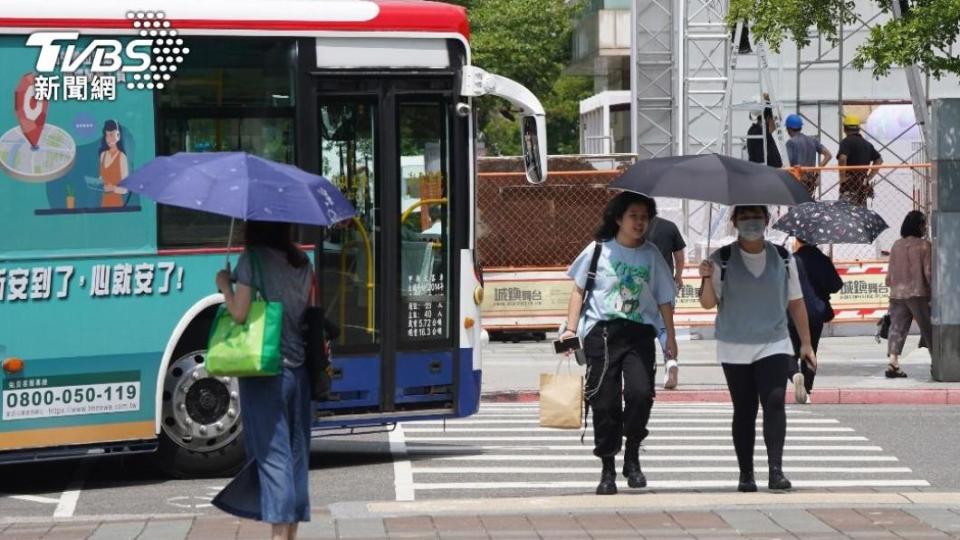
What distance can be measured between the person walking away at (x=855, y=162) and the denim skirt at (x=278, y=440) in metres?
15.4

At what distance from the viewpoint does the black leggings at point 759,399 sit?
10883 millimetres

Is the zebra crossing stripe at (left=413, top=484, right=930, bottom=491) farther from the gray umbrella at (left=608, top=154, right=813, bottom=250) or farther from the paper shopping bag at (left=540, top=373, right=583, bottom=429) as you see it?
the gray umbrella at (left=608, top=154, right=813, bottom=250)

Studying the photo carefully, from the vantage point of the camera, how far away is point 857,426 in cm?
1566

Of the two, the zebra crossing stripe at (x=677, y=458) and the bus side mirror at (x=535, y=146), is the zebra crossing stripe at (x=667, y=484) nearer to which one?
the zebra crossing stripe at (x=677, y=458)

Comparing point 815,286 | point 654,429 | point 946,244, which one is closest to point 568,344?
point 654,429

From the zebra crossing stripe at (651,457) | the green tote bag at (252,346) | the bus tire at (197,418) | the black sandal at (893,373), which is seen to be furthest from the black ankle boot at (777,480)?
the black sandal at (893,373)

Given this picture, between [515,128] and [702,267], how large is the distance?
55177 millimetres

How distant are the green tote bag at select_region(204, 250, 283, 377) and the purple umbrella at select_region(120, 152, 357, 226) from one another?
427mm

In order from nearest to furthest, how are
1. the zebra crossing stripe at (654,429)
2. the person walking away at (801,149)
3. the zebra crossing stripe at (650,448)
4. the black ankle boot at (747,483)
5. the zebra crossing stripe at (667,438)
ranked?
the black ankle boot at (747,483)
the zebra crossing stripe at (650,448)
the zebra crossing stripe at (667,438)
the zebra crossing stripe at (654,429)
the person walking away at (801,149)

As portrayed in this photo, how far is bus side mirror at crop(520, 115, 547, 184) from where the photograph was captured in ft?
43.0

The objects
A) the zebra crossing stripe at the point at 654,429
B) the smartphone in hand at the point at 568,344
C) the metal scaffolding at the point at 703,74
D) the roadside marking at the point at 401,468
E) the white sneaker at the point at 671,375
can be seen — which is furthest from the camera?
the metal scaffolding at the point at 703,74

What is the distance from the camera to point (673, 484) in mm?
12125

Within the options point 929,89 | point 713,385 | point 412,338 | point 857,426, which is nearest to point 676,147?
point 929,89

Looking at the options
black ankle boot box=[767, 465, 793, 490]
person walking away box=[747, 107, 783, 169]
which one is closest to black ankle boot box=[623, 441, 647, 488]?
black ankle boot box=[767, 465, 793, 490]
